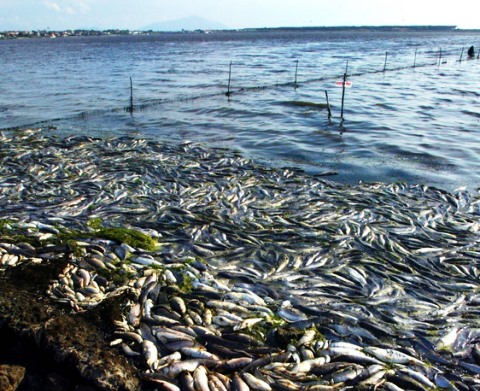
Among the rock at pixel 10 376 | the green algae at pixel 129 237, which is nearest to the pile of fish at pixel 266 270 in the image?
the green algae at pixel 129 237

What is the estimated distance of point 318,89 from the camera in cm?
3152

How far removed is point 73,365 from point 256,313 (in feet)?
8.27

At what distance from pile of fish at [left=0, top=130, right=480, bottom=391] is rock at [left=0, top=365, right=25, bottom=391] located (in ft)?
3.58

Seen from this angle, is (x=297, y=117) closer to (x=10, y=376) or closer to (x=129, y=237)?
(x=129, y=237)

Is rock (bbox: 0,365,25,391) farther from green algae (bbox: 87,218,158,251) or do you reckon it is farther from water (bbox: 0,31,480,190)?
water (bbox: 0,31,480,190)

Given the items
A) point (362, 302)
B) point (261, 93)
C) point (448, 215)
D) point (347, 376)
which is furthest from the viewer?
point (261, 93)

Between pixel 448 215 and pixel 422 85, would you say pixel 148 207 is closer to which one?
pixel 448 215

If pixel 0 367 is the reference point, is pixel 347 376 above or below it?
below

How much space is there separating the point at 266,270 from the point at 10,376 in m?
4.33

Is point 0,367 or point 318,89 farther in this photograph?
point 318,89

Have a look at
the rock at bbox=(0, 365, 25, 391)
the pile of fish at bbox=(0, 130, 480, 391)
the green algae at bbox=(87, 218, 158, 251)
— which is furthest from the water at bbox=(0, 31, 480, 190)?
the rock at bbox=(0, 365, 25, 391)

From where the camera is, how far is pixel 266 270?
25.4 feet

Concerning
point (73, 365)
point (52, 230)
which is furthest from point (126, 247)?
point (73, 365)

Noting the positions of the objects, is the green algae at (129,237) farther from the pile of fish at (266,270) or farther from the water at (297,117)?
the water at (297,117)
